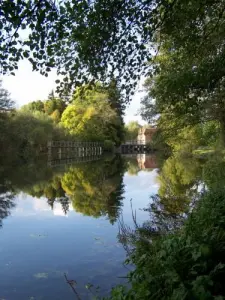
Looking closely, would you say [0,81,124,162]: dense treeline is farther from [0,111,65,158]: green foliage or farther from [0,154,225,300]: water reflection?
[0,154,225,300]: water reflection

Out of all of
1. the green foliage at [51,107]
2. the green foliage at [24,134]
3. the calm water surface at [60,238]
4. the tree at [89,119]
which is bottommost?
the calm water surface at [60,238]

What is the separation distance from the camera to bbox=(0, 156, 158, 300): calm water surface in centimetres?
699

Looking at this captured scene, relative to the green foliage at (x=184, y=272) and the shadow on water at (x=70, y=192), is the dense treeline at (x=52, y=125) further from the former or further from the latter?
the green foliage at (x=184, y=272)

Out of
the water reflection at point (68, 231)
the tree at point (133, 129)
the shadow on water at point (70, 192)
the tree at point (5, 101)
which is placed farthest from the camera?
the tree at point (133, 129)

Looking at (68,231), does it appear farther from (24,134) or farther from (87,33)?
(24,134)

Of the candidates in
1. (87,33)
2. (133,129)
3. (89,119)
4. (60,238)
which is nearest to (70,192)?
(60,238)

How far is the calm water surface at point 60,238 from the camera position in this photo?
699 centimetres

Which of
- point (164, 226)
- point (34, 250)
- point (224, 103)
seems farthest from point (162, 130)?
point (34, 250)

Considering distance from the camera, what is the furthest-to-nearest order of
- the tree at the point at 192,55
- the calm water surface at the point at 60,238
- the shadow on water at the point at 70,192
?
the shadow on water at the point at 70,192
the calm water surface at the point at 60,238
the tree at the point at 192,55

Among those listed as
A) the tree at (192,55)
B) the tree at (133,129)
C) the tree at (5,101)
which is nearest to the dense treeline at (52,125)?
the tree at (5,101)

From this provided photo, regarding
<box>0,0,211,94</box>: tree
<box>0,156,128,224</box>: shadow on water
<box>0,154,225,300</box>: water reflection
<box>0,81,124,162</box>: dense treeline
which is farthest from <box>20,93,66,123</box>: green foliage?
<box>0,0,211,94</box>: tree

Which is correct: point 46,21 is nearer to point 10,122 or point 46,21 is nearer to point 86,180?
point 86,180

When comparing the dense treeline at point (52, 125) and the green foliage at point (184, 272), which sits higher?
the dense treeline at point (52, 125)

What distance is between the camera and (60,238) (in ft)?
34.5
